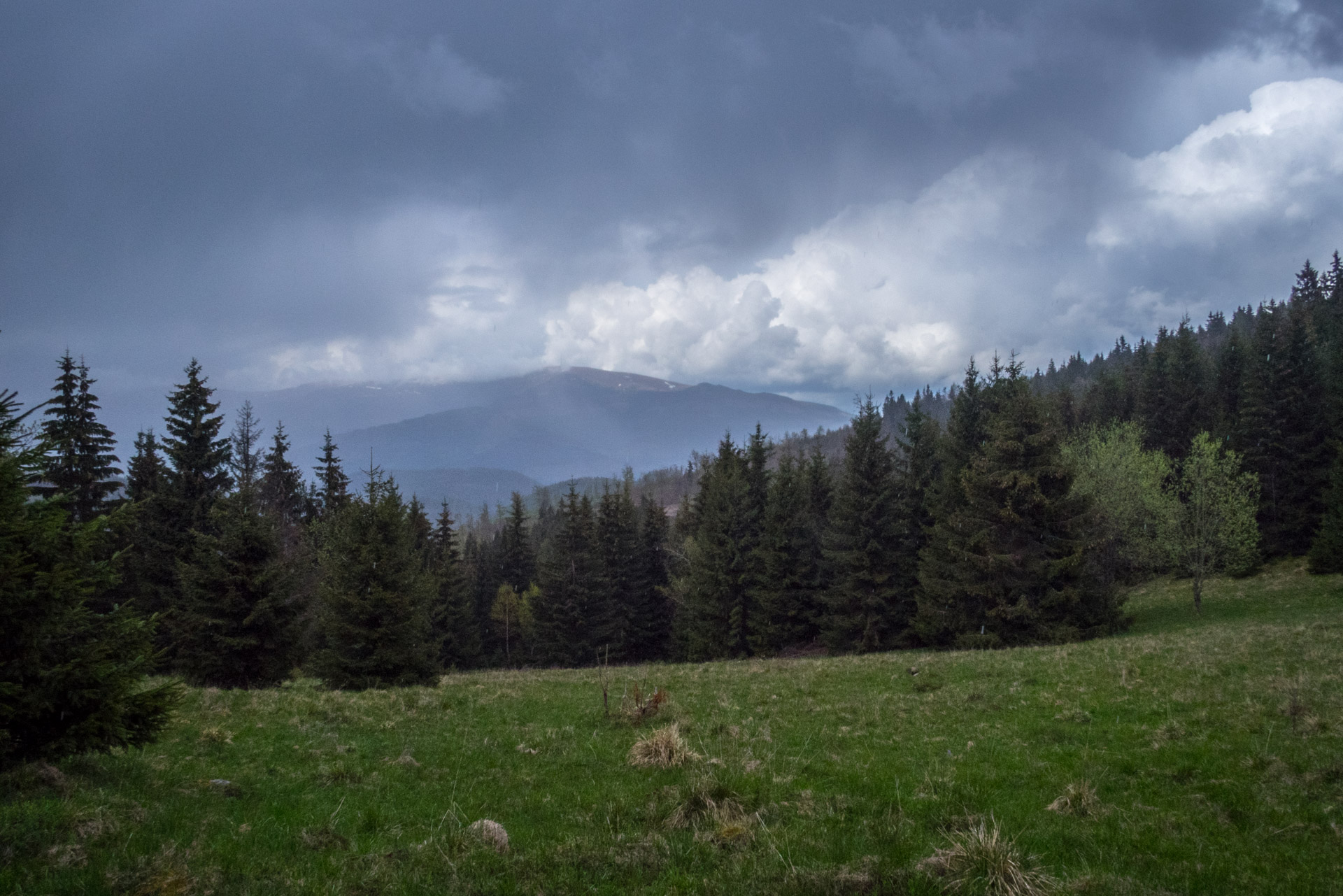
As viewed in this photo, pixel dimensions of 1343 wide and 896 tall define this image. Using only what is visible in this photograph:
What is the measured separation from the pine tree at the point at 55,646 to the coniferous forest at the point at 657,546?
33mm

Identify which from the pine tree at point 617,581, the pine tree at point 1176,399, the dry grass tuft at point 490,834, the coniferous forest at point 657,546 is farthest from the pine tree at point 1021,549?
the pine tree at point 1176,399

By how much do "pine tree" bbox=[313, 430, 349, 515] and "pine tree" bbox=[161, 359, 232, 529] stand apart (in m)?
12.1

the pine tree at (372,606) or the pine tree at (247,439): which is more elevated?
the pine tree at (247,439)

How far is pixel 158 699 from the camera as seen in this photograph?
25.0 feet

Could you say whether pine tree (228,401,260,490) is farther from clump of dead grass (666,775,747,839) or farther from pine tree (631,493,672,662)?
clump of dead grass (666,775,747,839)

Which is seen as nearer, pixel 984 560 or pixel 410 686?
pixel 410 686

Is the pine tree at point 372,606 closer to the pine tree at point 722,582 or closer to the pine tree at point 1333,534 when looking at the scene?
the pine tree at point 722,582

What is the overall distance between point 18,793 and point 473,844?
4876 mm

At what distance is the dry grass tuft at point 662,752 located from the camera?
9469 millimetres

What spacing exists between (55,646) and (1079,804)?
40.1 feet

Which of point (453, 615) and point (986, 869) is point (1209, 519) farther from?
point (453, 615)

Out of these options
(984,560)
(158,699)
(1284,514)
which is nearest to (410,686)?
(158,699)

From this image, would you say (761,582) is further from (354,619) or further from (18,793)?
(18,793)

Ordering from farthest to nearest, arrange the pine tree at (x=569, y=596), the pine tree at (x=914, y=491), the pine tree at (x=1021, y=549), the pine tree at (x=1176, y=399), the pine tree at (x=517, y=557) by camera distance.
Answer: the pine tree at (x=517, y=557)
the pine tree at (x=1176, y=399)
the pine tree at (x=569, y=596)
the pine tree at (x=914, y=491)
the pine tree at (x=1021, y=549)
